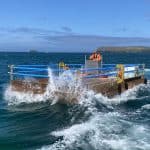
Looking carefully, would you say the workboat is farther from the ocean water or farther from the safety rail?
the ocean water

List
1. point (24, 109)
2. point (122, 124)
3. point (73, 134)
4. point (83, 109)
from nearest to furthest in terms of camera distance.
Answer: point (73, 134) → point (122, 124) → point (83, 109) → point (24, 109)

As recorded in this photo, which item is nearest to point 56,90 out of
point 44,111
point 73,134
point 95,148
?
point 44,111

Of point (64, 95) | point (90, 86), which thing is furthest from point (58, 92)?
point (90, 86)

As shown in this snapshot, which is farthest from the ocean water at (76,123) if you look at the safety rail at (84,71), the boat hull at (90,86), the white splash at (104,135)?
the safety rail at (84,71)

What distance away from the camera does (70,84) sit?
23.2 meters

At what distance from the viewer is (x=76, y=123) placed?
17047mm

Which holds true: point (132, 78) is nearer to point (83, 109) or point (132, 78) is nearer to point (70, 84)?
point (70, 84)

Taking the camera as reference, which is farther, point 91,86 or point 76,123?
point 91,86

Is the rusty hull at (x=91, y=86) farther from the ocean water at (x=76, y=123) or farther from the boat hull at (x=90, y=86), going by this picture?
the ocean water at (x=76, y=123)

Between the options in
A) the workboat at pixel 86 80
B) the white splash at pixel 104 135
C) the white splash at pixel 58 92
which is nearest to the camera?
the white splash at pixel 104 135

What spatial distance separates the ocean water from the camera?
538 inches

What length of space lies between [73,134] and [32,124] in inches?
145

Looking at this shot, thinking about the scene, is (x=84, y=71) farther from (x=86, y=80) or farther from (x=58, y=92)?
(x=58, y=92)

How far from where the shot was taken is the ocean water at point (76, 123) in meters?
13.7
